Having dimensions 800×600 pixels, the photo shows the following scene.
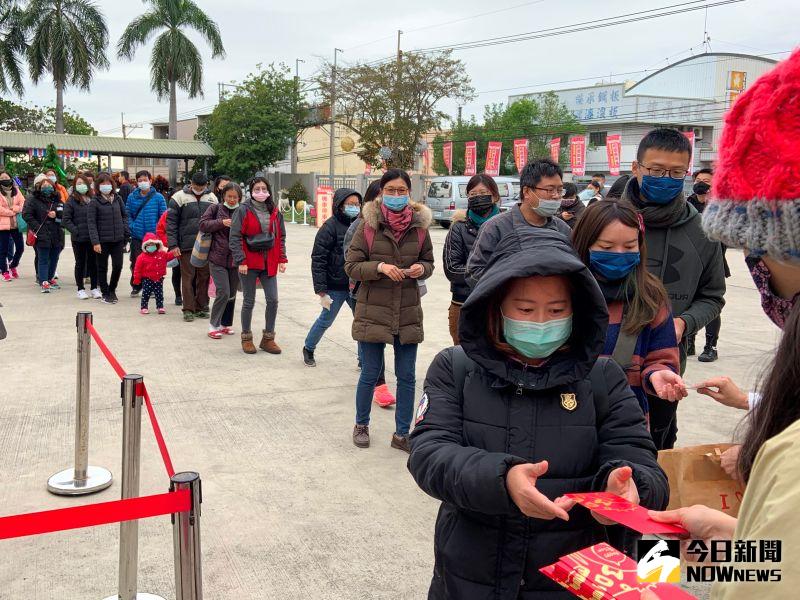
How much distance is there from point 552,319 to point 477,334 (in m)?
0.21

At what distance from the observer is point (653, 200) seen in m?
3.57

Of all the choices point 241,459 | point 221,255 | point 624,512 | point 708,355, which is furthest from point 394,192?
point 708,355

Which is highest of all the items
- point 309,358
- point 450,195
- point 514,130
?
point 514,130

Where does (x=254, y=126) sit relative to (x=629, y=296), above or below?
above

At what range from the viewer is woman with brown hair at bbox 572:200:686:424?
3035 mm

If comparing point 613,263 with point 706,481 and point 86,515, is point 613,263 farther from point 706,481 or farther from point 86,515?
point 86,515

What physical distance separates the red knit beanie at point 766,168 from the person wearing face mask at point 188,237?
8874 mm

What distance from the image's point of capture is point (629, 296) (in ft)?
10.1

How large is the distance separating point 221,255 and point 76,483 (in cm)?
428

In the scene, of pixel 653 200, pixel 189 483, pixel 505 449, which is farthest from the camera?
pixel 653 200

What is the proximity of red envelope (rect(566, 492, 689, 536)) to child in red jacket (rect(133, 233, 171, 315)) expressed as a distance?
868cm

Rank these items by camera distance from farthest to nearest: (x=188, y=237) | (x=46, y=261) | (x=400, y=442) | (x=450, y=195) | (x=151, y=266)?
(x=450, y=195)
(x=46, y=261)
(x=151, y=266)
(x=188, y=237)
(x=400, y=442)

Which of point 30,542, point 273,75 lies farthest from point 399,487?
point 273,75

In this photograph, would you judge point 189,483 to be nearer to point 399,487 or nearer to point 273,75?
point 399,487
